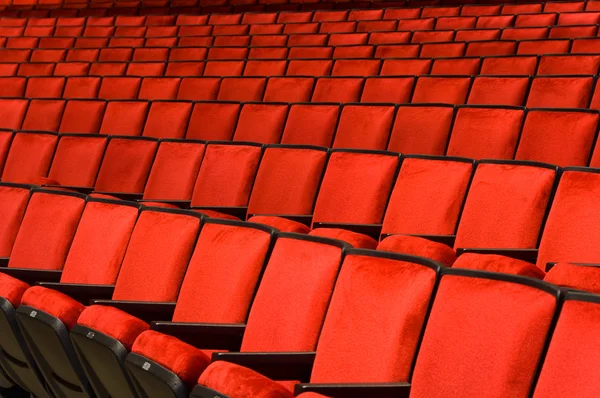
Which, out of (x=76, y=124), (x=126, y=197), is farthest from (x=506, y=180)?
(x=76, y=124)

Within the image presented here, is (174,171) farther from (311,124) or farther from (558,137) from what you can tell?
(558,137)

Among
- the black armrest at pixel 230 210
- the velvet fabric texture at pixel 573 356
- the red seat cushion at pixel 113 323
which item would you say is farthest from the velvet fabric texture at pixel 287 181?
the velvet fabric texture at pixel 573 356

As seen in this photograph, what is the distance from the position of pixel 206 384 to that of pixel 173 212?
155 mm

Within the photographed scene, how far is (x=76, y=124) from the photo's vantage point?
857mm

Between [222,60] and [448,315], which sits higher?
[222,60]

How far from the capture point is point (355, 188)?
1.72 ft

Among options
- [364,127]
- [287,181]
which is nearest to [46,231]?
[287,181]

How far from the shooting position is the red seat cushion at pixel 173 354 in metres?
0.31

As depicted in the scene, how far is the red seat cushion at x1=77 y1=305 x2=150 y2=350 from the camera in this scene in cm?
35

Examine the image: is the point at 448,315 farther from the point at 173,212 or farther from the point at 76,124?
the point at 76,124

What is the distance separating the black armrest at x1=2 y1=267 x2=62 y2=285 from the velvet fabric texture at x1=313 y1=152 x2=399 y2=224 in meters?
0.17

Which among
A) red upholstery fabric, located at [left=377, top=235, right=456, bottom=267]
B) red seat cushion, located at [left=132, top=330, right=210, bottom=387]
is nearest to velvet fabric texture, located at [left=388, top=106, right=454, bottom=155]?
red upholstery fabric, located at [left=377, top=235, right=456, bottom=267]

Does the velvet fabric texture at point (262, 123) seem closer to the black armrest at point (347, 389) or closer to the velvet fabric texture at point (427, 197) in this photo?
the velvet fabric texture at point (427, 197)

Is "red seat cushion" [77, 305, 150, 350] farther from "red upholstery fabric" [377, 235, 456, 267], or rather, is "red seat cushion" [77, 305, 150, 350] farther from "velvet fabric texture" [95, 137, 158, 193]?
"velvet fabric texture" [95, 137, 158, 193]
